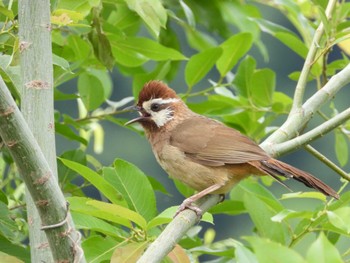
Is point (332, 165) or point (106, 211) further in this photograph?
point (332, 165)

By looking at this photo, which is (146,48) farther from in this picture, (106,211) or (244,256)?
(244,256)

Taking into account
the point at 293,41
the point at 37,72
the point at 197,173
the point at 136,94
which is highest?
the point at 293,41

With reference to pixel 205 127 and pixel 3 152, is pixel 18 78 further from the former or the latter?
pixel 205 127

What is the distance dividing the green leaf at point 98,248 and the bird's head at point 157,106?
45.9 inches

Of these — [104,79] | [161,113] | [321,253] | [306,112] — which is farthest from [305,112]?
[321,253]

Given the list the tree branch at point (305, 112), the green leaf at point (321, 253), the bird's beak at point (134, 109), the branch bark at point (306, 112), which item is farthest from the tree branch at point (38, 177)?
the bird's beak at point (134, 109)

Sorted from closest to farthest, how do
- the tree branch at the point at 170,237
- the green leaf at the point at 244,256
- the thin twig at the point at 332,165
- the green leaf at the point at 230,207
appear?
1. the green leaf at the point at 244,256
2. the tree branch at the point at 170,237
3. the thin twig at the point at 332,165
4. the green leaf at the point at 230,207

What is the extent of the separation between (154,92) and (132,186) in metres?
1.05

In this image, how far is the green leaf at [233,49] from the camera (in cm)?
380

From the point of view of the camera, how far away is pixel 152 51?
3.53 m

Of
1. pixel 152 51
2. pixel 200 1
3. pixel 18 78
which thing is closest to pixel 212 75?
pixel 200 1

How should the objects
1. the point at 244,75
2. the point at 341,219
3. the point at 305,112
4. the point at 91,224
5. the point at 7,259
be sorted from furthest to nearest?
the point at 244,75, the point at 305,112, the point at 91,224, the point at 7,259, the point at 341,219

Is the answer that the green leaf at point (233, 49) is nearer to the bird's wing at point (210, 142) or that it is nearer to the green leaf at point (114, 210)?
the bird's wing at point (210, 142)

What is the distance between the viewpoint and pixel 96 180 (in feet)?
9.07
